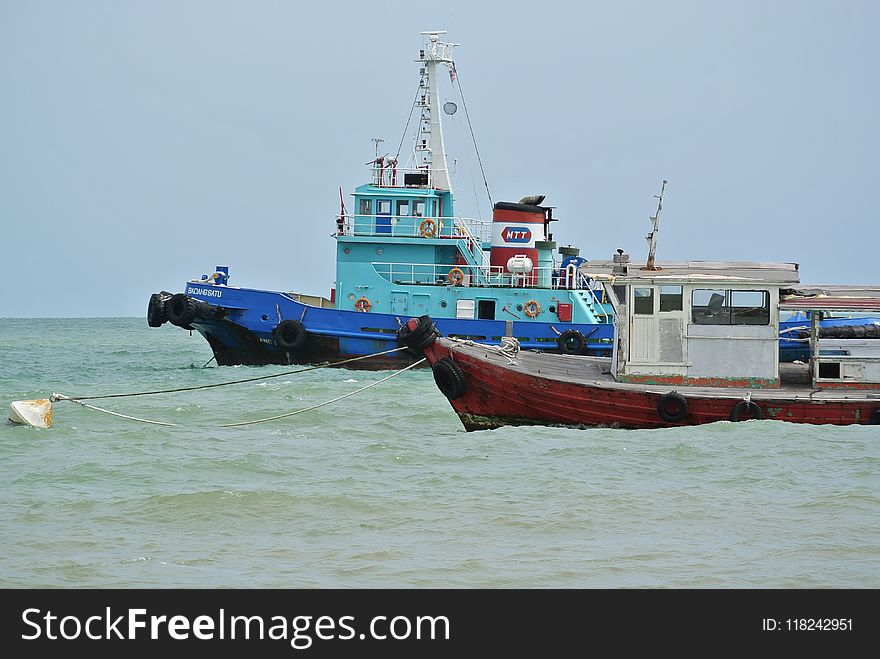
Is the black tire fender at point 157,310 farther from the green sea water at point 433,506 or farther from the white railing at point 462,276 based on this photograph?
the green sea water at point 433,506

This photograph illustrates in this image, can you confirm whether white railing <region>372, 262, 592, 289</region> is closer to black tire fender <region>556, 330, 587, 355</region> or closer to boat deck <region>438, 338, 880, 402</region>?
black tire fender <region>556, 330, 587, 355</region>

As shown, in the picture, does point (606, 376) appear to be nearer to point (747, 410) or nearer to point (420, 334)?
point (747, 410)

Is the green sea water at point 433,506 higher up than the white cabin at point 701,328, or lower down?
lower down

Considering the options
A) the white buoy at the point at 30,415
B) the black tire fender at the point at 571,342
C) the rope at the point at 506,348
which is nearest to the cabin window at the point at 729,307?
the rope at the point at 506,348

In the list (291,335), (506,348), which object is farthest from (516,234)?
(506,348)

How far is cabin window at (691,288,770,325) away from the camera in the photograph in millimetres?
16078

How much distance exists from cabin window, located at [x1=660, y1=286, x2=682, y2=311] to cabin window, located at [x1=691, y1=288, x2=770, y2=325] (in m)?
0.19

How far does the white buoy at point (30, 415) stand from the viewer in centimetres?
1805

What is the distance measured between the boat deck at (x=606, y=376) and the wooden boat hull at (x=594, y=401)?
0.01 metres

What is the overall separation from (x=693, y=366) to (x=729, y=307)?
0.91 m

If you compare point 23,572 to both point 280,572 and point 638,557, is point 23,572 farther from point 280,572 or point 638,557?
point 638,557

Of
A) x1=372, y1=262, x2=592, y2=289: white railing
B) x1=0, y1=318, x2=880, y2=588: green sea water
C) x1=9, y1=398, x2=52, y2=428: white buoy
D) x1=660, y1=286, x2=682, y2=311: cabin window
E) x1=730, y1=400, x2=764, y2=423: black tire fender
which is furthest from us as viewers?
x1=372, y1=262, x2=592, y2=289: white railing

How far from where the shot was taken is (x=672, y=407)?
1568 cm

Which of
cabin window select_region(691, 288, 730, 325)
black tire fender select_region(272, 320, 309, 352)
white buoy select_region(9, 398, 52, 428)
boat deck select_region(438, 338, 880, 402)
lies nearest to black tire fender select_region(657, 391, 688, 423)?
boat deck select_region(438, 338, 880, 402)
